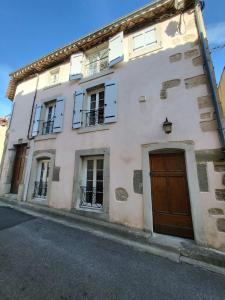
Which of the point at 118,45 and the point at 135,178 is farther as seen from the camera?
the point at 118,45

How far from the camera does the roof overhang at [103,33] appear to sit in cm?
496

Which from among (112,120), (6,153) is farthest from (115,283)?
(6,153)

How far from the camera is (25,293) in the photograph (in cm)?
198

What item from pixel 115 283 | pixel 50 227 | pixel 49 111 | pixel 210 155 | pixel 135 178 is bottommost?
pixel 115 283

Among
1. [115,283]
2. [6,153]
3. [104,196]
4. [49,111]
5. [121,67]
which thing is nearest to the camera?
[115,283]

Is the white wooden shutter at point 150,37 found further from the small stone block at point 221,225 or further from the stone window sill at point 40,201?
A: the stone window sill at point 40,201

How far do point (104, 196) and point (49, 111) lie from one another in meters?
4.79

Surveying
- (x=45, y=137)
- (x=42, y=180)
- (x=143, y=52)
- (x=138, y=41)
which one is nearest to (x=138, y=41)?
(x=138, y=41)

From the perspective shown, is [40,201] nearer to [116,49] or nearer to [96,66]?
[96,66]

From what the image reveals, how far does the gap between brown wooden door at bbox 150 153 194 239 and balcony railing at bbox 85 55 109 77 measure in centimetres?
421

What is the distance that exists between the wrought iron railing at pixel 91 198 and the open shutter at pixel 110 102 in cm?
229

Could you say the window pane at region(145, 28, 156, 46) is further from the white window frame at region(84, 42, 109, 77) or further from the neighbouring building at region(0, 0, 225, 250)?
the white window frame at region(84, 42, 109, 77)

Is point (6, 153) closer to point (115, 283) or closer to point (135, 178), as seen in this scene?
point (135, 178)

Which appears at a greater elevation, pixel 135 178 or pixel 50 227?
pixel 135 178
